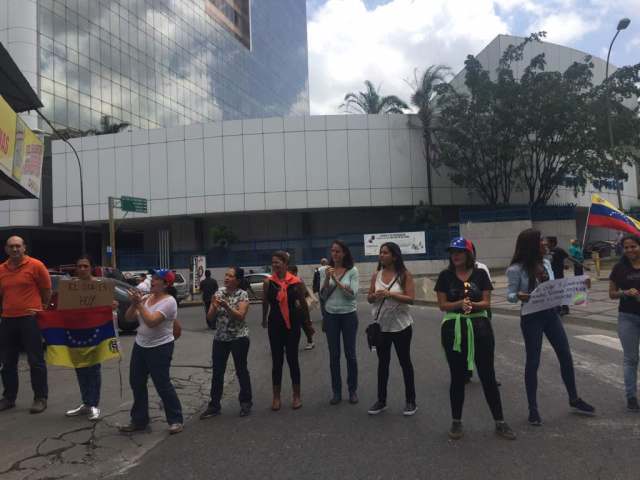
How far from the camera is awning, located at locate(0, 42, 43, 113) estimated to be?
32.9ft

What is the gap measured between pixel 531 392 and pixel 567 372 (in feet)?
1.60

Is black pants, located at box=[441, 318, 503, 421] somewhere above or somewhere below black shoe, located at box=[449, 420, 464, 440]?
above

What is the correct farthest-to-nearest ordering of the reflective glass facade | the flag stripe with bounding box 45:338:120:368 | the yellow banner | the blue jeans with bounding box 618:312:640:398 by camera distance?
the reflective glass facade, the yellow banner, the flag stripe with bounding box 45:338:120:368, the blue jeans with bounding box 618:312:640:398

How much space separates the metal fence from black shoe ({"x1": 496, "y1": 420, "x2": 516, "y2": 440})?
25022mm

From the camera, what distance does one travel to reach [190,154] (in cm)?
3625

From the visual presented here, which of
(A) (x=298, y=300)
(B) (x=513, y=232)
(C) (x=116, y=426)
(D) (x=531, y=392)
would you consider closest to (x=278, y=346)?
(A) (x=298, y=300)

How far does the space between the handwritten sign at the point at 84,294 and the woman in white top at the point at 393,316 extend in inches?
115

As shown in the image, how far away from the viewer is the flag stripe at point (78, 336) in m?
5.62

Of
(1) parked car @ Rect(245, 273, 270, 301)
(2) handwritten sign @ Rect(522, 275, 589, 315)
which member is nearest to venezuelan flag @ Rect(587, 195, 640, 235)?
(2) handwritten sign @ Rect(522, 275, 589, 315)

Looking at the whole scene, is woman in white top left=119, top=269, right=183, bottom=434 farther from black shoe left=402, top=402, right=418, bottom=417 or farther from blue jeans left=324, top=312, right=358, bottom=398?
black shoe left=402, top=402, right=418, bottom=417

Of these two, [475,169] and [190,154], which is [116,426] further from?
[190,154]

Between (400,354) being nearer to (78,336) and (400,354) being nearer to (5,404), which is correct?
(78,336)

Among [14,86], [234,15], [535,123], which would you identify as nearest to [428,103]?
[535,123]

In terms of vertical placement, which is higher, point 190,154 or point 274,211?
point 190,154
